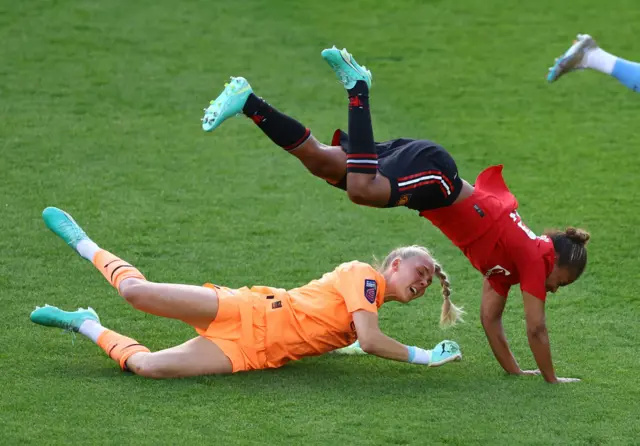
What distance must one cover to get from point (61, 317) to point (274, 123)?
1.46 meters

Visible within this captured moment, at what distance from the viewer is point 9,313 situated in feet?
18.9

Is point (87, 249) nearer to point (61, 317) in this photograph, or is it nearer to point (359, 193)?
point (61, 317)

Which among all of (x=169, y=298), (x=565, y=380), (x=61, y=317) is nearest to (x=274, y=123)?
(x=169, y=298)

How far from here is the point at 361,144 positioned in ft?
16.6

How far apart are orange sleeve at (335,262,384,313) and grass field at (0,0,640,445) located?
0.38 meters

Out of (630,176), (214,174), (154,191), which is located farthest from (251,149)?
(630,176)

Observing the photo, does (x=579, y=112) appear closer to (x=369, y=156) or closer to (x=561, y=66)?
(x=561, y=66)

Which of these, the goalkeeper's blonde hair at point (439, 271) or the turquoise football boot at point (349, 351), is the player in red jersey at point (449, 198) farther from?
the turquoise football boot at point (349, 351)

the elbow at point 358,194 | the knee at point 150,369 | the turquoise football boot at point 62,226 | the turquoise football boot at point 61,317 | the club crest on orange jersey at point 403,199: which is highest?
the elbow at point 358,194

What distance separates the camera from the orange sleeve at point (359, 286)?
503 centimetres

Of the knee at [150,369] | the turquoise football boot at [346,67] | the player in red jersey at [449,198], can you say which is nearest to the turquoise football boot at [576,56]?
the player in red jersey at [449,198]

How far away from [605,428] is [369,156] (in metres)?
1.64

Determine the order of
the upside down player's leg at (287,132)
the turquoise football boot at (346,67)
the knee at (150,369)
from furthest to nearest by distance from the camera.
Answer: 1. the upside down player's leg at (287,132)
2. the turquoise football boot at (346,67)
3. the knee at (150,369)

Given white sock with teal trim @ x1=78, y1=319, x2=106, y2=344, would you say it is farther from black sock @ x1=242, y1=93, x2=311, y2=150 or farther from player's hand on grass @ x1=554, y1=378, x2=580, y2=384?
player's hand on grass @ x1=554, y1=378, x2=580, y2=384
